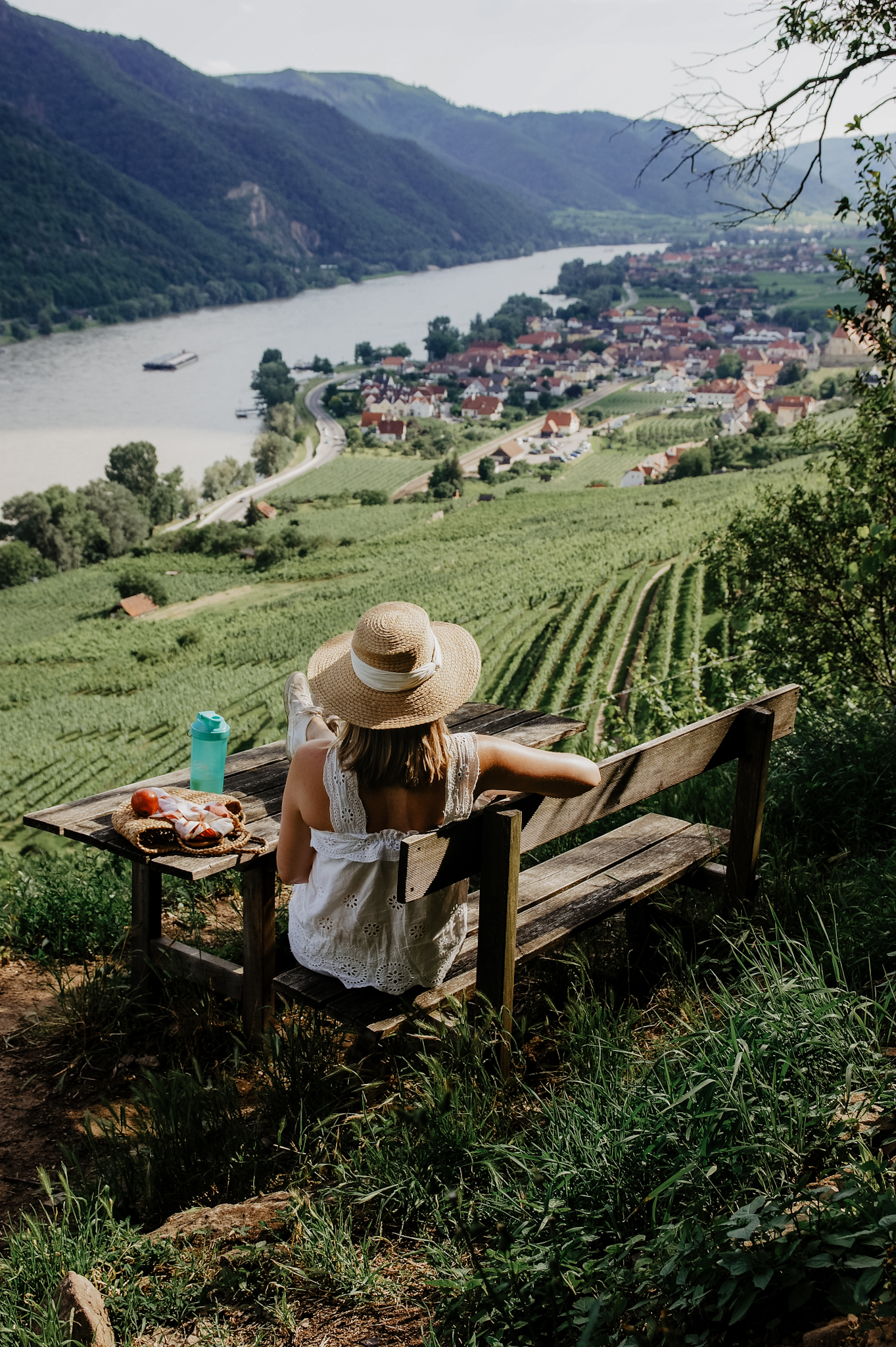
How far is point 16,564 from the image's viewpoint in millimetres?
54125

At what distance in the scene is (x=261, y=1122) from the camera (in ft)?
6.08

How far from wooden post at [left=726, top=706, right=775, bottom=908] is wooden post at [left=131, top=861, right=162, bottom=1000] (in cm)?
149

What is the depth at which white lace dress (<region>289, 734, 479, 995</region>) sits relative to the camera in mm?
1865

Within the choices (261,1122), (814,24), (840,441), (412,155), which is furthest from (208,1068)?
(412,155)

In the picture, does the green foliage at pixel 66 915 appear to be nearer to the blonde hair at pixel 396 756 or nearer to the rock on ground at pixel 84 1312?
the blonde hair at pixel 396 756

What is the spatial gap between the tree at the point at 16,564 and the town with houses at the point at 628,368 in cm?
3653

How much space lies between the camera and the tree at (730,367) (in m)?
102

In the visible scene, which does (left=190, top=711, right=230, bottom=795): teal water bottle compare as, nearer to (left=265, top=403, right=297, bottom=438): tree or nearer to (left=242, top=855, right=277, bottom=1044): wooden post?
(left=242, top=855, right=277, bottom=1044): wooden post

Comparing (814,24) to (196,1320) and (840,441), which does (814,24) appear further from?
(196,1320)

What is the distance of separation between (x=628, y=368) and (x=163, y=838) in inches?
4601

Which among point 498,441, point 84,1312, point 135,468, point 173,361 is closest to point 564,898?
point 84,1312

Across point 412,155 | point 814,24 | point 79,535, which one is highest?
point 412,155

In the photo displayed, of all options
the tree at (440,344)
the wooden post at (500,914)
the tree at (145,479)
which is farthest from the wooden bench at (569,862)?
the tree at (440,344)

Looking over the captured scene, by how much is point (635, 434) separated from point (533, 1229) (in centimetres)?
8634
